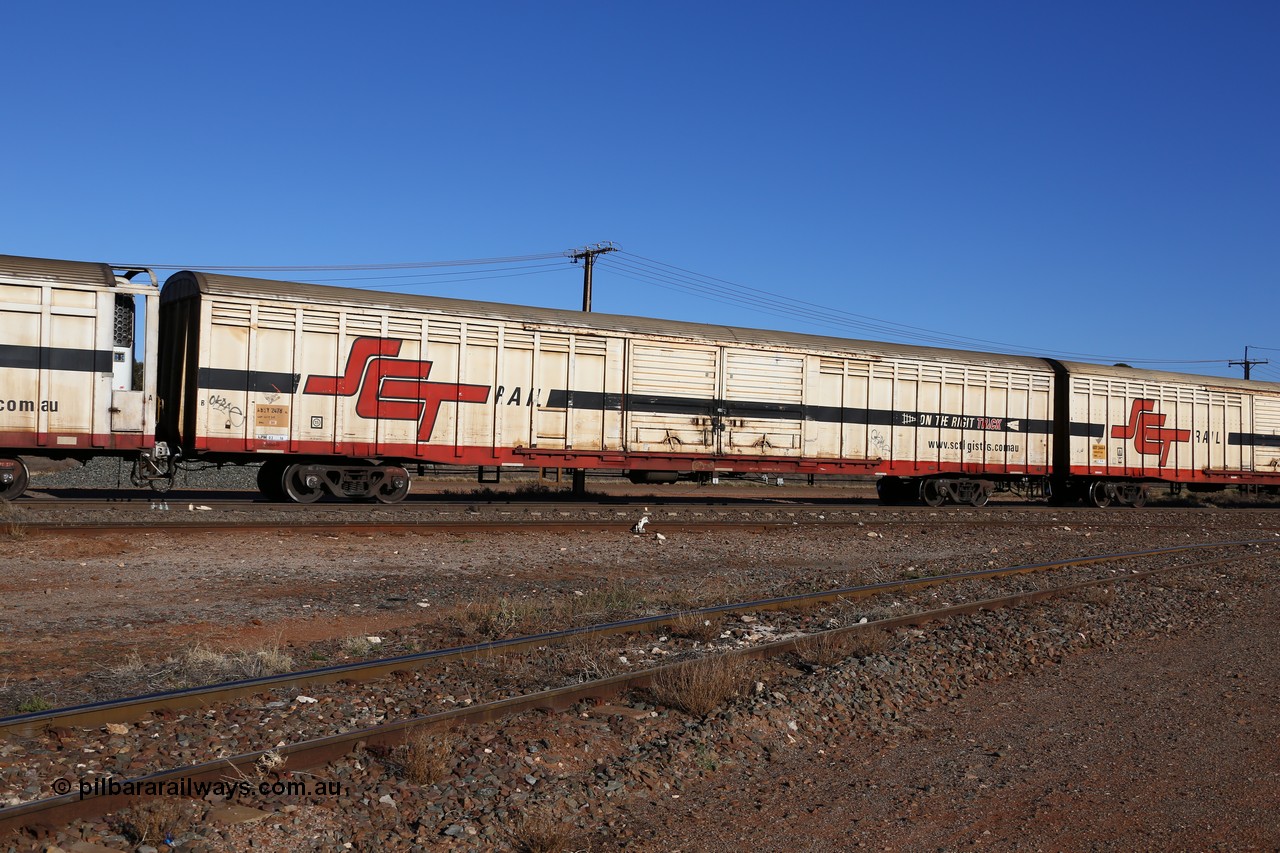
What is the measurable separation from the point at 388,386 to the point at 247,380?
7.42ft

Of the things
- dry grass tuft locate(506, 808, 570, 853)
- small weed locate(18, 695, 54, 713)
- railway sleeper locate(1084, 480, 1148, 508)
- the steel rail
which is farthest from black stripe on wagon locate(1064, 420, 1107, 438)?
small weed locate(18, 695, 54, 713)

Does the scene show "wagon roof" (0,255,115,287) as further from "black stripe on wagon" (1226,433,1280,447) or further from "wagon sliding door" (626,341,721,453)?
"black stripe on wagon" (1226,433,1280,447)

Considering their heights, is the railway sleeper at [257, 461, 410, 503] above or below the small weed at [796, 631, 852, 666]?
above

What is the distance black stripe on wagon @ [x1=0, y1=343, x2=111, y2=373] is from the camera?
45.7 feet

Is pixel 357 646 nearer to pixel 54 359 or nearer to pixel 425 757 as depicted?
pixel 425 757

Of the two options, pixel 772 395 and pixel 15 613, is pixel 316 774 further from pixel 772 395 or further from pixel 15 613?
pixel 772 395

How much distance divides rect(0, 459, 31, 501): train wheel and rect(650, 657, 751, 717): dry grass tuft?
40.0ft

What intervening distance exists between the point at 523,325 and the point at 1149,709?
13.0 metres

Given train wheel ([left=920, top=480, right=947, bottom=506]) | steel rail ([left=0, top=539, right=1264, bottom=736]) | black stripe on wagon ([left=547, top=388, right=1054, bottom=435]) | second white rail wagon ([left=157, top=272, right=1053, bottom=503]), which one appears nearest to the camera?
steel rail ([left=0, top=539, right=1264, bottom=736])

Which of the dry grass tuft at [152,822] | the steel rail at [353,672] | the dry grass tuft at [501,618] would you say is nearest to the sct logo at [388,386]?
the dry grass tuft at [501,618]

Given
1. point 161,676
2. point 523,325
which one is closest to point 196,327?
point 523,325

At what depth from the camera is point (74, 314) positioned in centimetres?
1426

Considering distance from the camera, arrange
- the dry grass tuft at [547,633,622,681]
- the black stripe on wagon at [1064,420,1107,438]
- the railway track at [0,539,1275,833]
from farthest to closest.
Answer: the black stripe on wagon at [1064,420,1107,438]
the dry grass tuft at [547,633,622,681]
the railway track at [0,539,1275,833]

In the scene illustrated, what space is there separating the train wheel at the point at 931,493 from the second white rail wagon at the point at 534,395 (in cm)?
7
